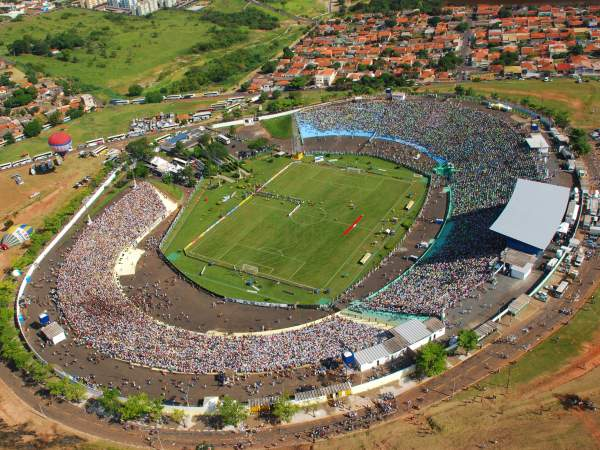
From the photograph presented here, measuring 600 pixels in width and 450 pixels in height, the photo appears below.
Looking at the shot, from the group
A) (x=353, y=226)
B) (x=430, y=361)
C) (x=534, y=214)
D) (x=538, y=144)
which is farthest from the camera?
(x=538, y=144)

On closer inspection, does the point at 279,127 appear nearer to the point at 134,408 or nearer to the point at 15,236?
the point at 15,236

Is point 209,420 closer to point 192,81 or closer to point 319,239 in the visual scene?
point 319,239

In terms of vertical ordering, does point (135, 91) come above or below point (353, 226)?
above

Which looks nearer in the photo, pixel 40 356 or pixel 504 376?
pixel 504 376

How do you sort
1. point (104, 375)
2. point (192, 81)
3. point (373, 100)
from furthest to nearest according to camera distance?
point (192, 81), point (373, 100), point (104, 375)

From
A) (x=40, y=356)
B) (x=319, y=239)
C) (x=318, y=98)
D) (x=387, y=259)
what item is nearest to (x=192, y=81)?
(x=318, y=98)

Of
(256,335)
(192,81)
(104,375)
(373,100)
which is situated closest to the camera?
(104,375)

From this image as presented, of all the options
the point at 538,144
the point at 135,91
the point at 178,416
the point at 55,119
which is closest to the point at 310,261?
the point at 178,416

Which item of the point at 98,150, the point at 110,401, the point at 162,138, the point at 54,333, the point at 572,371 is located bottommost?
the point at 572,371
